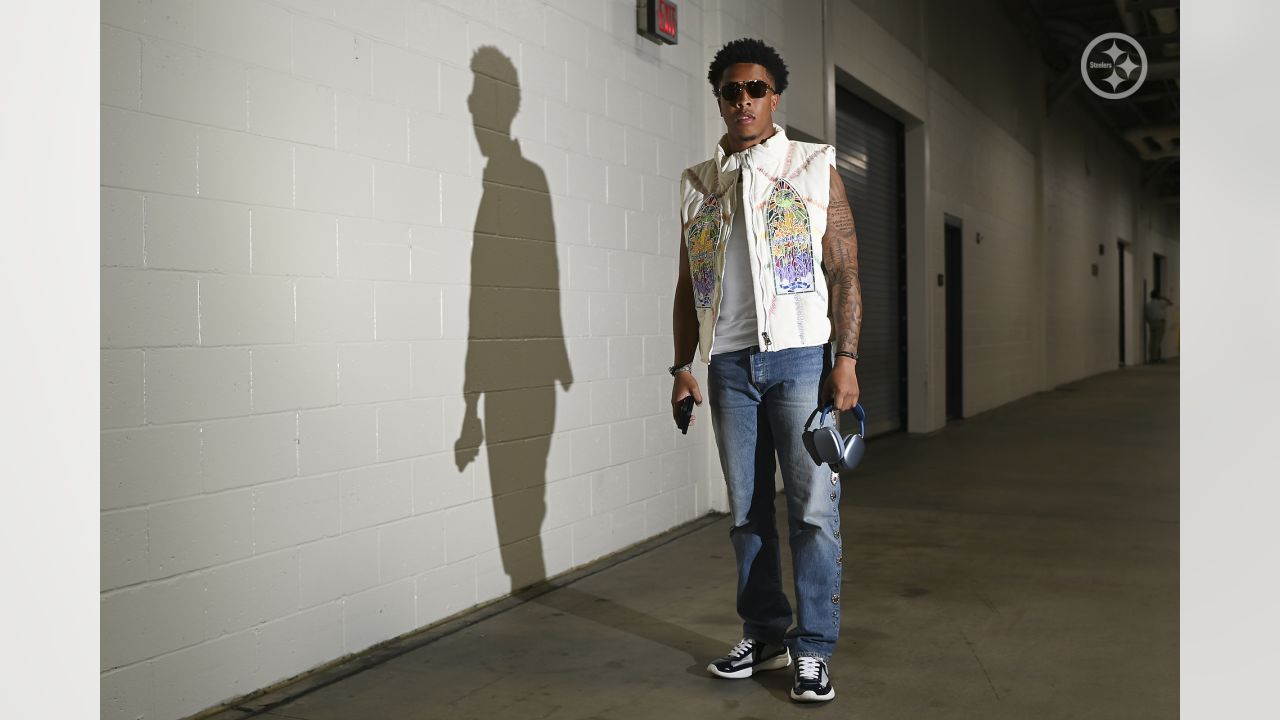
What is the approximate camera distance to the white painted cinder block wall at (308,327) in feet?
8.01

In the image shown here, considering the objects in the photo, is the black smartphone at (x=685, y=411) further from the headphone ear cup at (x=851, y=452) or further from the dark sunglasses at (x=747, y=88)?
the dark sunglasses at (x=747, y=88)

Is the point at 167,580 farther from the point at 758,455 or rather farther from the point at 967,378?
the point at 967,378

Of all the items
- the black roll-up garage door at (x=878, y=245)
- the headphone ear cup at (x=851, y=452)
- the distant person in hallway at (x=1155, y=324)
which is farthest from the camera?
the distant person in hallway at (x=1155, y=324)

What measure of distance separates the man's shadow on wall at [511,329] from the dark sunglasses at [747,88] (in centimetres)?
120

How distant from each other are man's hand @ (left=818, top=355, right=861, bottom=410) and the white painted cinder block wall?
142cm

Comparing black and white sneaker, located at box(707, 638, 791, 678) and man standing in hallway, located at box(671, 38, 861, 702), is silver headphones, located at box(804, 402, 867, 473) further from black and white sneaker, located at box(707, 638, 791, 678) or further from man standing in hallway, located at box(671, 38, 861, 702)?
black and white sneaker, located at box(707, 638, 791, 678)

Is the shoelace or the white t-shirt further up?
the white t-shirt

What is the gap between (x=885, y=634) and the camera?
3277 millimetres

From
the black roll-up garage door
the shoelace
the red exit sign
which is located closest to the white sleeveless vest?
the shoelace

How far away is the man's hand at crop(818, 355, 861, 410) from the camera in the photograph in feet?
8.54

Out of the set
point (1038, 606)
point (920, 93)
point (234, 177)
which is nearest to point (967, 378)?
point (920, 93)

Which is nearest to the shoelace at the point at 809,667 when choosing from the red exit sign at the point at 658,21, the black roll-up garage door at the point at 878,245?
the red exit sign at the point at 658,21

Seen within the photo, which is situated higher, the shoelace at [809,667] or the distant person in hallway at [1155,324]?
the distant person in hallway at [1155,324]

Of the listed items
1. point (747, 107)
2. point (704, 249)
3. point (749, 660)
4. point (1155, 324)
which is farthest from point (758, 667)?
point (1155, 324)
